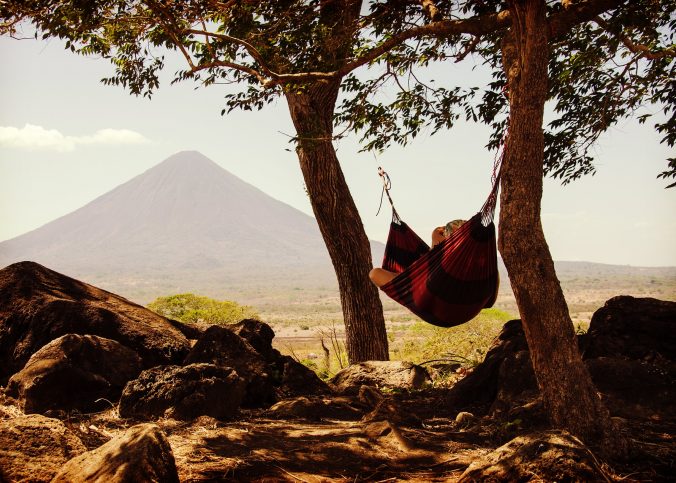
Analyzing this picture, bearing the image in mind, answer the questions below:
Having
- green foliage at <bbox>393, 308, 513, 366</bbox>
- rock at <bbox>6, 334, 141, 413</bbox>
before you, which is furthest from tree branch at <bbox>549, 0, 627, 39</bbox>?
green foliage at <bbox>393, 308, 513, 366</bbox>

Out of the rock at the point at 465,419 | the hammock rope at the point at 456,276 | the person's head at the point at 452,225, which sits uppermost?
the person's head at the point at 452,225

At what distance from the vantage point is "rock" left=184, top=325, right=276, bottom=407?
13.6 feet

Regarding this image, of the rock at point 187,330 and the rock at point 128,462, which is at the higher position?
the rock at point 187,330

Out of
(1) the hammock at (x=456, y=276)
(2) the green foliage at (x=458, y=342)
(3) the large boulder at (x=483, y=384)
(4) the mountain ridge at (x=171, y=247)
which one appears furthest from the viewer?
(4) the mountain ridge at (x=171, y=247)

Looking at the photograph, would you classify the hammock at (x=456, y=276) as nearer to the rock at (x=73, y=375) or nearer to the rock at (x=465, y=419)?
the rock at (x=465, y=419)

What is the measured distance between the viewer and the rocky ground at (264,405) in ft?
7.95

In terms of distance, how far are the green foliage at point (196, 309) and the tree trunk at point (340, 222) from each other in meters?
6.31

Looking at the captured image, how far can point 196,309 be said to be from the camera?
12.3m

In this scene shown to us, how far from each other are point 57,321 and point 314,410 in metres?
1.93

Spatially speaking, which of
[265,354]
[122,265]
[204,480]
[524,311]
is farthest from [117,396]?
[122,265]

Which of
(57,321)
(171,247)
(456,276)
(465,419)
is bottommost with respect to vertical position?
(465,419)

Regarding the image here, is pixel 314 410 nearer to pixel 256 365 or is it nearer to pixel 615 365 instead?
pixel 256 365

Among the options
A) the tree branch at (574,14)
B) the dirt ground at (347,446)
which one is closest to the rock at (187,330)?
the dirt ground at (347,446)

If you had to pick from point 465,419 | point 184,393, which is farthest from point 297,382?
point 465,419
